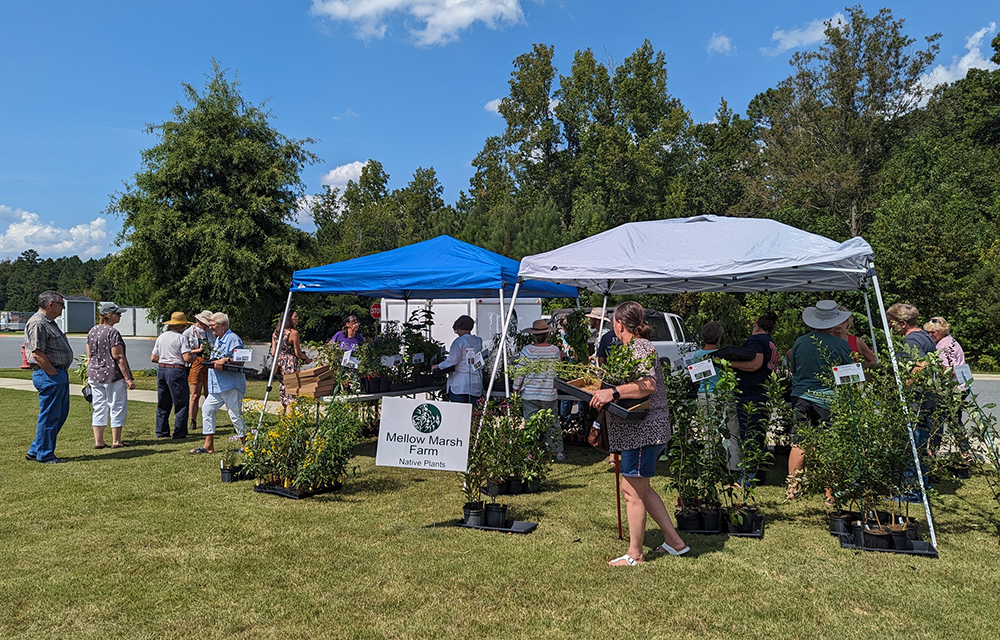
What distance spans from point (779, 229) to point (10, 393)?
48.3 ft

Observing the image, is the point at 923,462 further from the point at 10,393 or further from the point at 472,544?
the point at 10,393

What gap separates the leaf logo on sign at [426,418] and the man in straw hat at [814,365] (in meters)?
2.78

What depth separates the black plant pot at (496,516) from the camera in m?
5.27

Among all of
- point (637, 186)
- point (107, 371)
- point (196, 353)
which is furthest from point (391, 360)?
point (637, 186)

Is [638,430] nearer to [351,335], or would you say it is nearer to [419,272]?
[419,272]

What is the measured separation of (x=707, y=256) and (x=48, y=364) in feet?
20.8

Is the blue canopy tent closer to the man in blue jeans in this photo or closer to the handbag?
the man in blue jeans

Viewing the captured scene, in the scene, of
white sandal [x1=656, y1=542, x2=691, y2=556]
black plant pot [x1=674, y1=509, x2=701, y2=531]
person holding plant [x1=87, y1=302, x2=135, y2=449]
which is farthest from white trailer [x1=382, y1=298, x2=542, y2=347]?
white sandal [x1=656, y1=542, x2=691, y2=556]

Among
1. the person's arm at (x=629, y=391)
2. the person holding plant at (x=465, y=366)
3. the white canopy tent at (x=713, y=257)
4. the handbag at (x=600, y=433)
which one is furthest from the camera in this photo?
the person holding plant at (x=465, y=366)

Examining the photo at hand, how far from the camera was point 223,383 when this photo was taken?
293 inches

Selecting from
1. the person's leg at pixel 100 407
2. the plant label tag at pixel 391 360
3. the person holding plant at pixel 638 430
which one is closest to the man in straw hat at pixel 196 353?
the person's leg at pixel 100 407

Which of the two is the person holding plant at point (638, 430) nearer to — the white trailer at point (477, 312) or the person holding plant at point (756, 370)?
the person holding plant at point (756, 370)

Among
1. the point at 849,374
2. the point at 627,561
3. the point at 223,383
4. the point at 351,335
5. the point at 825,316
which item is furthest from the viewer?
the point at 351,335

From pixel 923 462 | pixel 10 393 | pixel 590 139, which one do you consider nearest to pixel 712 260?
pixel 923 462
